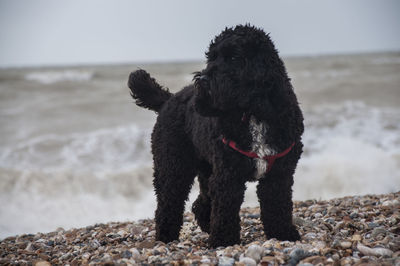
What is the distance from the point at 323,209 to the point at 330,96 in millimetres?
15776

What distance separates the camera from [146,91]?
5422mm

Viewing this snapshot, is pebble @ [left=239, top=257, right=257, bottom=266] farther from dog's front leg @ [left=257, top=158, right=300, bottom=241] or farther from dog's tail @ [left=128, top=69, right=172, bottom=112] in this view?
dog's tail @ [left=128, top=69, right=172, bottom=112]

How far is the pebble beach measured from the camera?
3.78 m

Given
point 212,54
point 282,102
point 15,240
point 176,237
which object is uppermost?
point 212,54

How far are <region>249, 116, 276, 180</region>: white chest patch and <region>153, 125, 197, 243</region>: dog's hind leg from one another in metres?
1.08

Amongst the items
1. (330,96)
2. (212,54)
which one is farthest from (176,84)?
(212,54)

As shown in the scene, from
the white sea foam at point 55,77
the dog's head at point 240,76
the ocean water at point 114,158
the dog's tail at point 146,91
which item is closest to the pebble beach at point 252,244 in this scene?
the dog's head at point 240,76

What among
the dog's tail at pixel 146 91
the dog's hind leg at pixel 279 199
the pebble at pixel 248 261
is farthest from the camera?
the dog's tail at pixel 146 91

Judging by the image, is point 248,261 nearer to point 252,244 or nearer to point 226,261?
point 226,261

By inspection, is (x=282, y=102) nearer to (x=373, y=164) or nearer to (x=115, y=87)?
(x=373, y=164)

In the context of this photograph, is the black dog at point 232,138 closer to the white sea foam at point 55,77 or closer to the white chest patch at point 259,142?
the white chest patch at point 259,142

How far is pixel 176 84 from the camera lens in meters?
29.8

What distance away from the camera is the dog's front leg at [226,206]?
418 cm

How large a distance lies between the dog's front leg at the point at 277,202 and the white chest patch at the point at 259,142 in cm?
19
